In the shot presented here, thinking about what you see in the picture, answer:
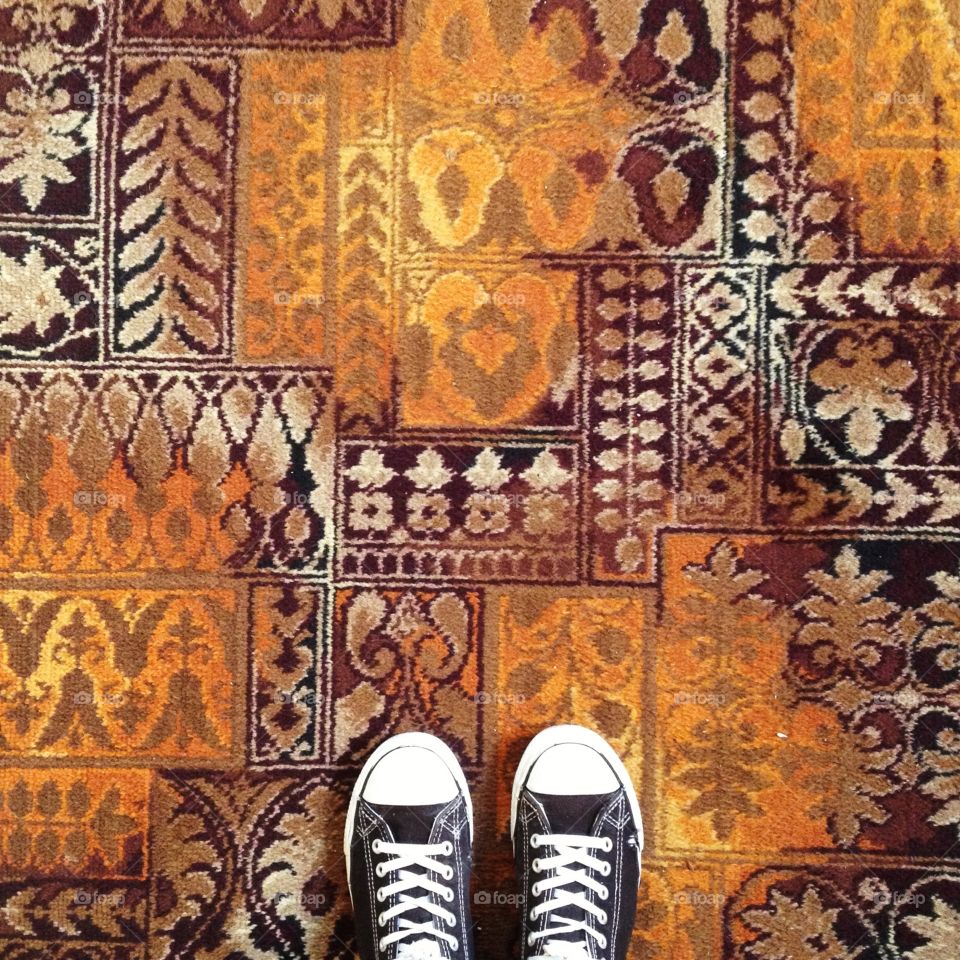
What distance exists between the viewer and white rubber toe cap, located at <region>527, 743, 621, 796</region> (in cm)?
99

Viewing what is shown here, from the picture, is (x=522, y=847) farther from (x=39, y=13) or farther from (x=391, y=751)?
(x=39, y=13)

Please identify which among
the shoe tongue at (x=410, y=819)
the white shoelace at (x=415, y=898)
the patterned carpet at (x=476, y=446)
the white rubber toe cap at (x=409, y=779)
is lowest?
the white shoelace at (x=415, y=898)

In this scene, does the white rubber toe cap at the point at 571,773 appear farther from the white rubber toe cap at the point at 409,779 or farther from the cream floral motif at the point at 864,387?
the cream floral motif at the point at 864,387

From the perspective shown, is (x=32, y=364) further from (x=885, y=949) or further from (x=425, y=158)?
(x=885, y=949)

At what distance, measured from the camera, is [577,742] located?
3.27ft

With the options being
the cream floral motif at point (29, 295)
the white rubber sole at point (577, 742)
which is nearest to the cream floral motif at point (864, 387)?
the white rubber sole at point (577, 742)

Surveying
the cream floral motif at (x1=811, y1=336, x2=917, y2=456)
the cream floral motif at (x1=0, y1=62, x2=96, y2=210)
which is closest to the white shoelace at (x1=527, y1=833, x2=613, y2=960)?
the cream floral motif at (x1=811, y1=336, x2=917, y2=456)

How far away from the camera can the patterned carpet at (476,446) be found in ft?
3.27

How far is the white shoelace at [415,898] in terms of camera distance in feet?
3.23

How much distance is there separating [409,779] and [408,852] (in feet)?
0.29

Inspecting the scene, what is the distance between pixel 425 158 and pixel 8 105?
1.63ft

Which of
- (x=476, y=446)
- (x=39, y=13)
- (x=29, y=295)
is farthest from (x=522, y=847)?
(x=39, y=13)

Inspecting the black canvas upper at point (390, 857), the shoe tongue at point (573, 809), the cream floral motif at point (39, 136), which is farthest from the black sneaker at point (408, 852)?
the cream floral motif at point (39, 136)

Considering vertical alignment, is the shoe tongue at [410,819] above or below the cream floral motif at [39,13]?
below
